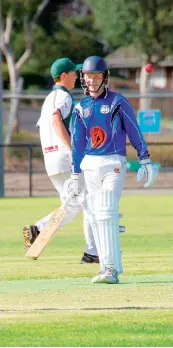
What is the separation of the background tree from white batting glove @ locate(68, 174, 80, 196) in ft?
146

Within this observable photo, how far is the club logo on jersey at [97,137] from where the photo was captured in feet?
35.1

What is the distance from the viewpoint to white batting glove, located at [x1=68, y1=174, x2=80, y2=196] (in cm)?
1139

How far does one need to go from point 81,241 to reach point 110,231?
585 cm

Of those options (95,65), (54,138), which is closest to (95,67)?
(95,65)

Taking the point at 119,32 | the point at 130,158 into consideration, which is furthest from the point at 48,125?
the point at 119,32

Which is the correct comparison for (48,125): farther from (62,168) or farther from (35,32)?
(35,32)

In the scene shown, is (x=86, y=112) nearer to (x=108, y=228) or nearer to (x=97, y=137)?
(x=97, y=137)

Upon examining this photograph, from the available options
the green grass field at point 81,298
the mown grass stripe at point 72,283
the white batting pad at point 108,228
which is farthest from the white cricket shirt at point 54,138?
the white batting pad at point 108,228

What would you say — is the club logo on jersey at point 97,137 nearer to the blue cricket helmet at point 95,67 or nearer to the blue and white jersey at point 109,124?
the blue and white jersey at point 109,124

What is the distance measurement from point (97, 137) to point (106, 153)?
150 mm

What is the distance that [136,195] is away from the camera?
27375mm

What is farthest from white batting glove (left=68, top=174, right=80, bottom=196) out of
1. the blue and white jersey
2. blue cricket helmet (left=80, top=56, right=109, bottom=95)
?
blue cricket helmet (left=80, top=56, right=109, bottom=95)

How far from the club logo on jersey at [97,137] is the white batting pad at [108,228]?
0.40 meters

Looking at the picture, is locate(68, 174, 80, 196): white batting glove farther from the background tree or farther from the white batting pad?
the background tree
